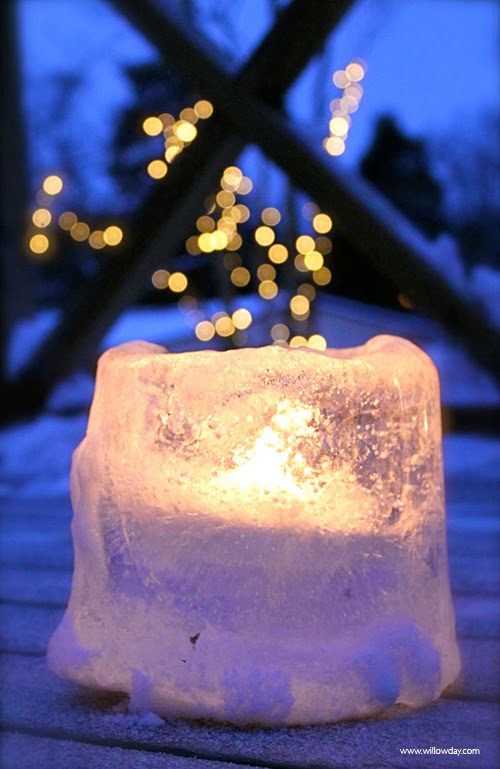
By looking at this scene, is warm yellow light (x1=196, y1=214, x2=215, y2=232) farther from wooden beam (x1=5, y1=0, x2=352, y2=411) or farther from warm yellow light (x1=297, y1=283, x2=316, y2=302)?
wooden beam (x1=5, y1=0, x2=352, y2=411)

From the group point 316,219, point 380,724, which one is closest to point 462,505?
point 380,724

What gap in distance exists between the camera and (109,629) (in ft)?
2.73

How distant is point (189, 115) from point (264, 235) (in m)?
0.66

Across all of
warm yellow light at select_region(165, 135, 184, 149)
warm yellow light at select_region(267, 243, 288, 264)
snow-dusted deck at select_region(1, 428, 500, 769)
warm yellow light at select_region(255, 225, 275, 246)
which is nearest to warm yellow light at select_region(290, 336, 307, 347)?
warm yellow light at select_region(267, 243, 288, 264)

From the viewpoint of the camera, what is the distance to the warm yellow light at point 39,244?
11.3 feet

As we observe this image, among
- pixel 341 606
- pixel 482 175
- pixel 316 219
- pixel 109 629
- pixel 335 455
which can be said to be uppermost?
pixel 482 175

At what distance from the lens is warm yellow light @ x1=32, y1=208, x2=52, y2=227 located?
11.4 feet

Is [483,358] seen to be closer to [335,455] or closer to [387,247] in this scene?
[387,247]

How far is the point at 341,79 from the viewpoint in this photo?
2.93 metres

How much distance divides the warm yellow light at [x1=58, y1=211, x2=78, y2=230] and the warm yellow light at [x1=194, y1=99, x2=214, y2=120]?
3.71ft

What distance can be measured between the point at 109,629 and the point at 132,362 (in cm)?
26

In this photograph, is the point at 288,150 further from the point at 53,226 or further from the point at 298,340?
the point at 53,226

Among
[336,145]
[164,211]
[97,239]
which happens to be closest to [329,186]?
[164,211]

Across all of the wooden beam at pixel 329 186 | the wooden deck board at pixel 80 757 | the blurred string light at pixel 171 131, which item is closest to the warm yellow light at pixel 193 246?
the blurred string light at pixel 171 131
